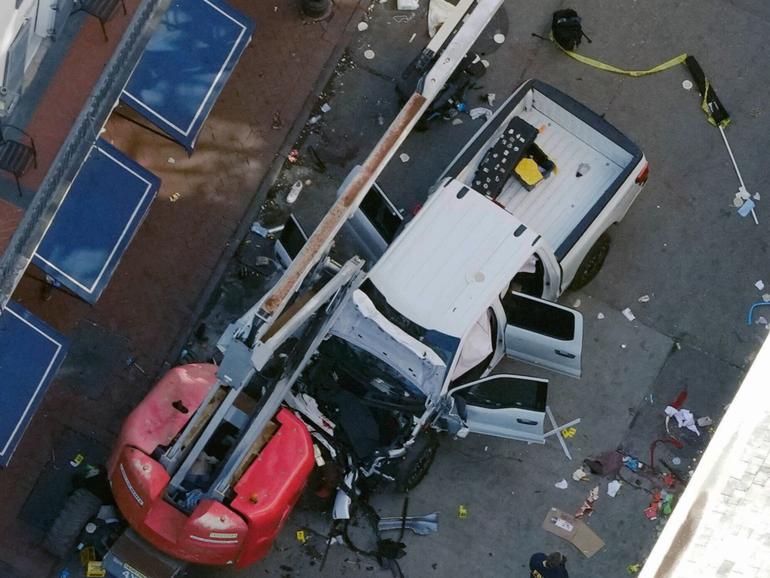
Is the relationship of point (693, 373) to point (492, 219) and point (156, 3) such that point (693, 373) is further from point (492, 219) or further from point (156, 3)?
point (156, 3)

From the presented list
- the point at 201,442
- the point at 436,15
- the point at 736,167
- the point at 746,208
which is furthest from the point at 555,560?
the point at 436,15

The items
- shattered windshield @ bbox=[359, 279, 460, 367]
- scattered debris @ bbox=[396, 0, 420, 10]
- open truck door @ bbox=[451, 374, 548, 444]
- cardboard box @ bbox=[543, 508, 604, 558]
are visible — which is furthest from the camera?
scattered debris @ bbox=[396, 0, 420, 10]

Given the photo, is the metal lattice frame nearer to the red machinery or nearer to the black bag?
the red machinery

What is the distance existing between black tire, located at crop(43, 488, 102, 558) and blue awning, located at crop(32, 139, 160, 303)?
7.10ft

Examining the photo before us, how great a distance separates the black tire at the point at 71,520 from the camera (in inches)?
605

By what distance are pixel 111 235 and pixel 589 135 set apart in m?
5.57

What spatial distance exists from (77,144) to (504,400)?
17.5ft

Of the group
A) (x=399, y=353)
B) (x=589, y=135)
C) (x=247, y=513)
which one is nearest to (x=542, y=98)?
(x=589, y=135)

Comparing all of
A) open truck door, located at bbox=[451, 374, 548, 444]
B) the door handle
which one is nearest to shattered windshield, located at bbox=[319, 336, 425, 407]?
open truck door, located at bbox=[451, 374, 548, 444]

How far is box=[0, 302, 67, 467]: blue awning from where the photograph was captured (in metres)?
14.7

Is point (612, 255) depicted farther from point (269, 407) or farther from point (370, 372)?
point (269, 407)

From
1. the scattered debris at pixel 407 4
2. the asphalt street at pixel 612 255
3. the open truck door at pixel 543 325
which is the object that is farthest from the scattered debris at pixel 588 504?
the scattered debris at pixel 407 4

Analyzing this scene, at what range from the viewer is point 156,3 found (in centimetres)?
1581

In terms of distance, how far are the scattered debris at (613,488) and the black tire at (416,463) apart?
206cm
